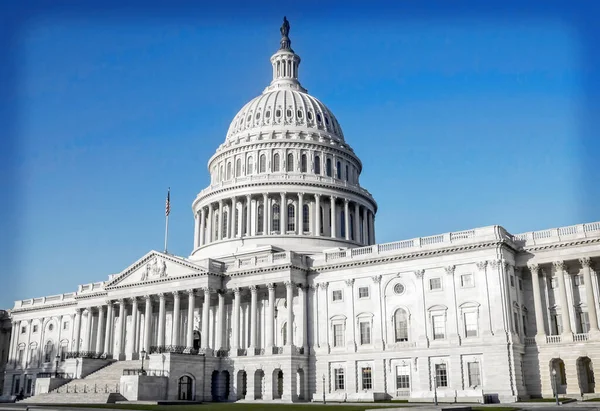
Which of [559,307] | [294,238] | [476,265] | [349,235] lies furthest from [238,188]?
[559,307]

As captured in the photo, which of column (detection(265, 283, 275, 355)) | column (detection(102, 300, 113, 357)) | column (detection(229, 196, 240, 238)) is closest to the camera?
column (detection(265, 283, 275, 355))

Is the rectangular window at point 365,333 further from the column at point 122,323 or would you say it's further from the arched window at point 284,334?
the column at point 122,323

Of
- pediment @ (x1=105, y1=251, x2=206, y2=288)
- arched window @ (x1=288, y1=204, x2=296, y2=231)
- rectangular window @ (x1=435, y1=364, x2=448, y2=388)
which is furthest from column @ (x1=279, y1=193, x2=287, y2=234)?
rectangular window @ (x1=435, y1=364, x2=448, y2=388)

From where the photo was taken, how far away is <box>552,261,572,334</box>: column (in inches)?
2559

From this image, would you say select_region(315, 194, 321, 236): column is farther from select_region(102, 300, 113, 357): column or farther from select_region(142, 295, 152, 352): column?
select_region(102, 300, 113, 357): column

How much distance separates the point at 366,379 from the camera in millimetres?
72125

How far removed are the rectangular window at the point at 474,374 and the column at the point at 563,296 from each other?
9.26 metres

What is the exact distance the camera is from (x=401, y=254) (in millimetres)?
72312

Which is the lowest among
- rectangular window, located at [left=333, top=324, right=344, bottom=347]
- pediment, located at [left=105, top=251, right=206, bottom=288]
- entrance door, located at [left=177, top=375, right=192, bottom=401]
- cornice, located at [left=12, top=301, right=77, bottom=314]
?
entrance door, located at [left=177, top=375, right=192, bottom=401]

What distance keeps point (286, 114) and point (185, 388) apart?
169 ft

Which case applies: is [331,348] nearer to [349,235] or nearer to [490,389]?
[490,389]

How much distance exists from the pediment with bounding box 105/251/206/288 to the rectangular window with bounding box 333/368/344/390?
20.0 metres

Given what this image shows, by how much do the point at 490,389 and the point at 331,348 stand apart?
62.5 ft

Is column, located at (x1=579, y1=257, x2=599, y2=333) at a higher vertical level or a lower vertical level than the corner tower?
lower
